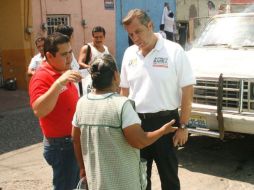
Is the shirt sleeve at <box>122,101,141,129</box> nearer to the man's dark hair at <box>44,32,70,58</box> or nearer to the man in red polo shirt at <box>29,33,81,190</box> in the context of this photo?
the man in red polo shirt at <box>29,33,81,190</box>

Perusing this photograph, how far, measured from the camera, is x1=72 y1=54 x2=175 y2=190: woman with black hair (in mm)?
2561

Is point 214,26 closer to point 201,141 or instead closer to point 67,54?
point 201,141

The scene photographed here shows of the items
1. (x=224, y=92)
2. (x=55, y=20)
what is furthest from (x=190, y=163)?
(x=55, y=20)

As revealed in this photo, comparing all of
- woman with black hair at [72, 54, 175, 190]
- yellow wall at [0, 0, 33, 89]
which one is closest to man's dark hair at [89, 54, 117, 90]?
woman with black hair at [72, 54, 175, 190]

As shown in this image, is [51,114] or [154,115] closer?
[51,114]

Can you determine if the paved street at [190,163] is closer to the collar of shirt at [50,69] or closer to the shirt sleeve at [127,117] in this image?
the collar of shirt at [50,69]

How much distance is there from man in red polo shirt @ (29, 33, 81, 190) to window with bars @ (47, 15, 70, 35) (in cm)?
886

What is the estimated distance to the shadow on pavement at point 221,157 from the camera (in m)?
5.11

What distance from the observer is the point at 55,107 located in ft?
10.2

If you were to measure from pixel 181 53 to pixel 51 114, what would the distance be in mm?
1146

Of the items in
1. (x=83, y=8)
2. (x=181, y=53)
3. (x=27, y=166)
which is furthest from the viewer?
(x=83, y=8)

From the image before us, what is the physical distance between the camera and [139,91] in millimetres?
3521

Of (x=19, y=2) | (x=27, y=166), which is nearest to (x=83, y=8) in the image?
(x=19, y=2)

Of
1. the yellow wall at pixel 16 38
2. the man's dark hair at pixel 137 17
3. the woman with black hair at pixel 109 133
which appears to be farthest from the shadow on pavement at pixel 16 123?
the woman with black hair at pixel 109 133
